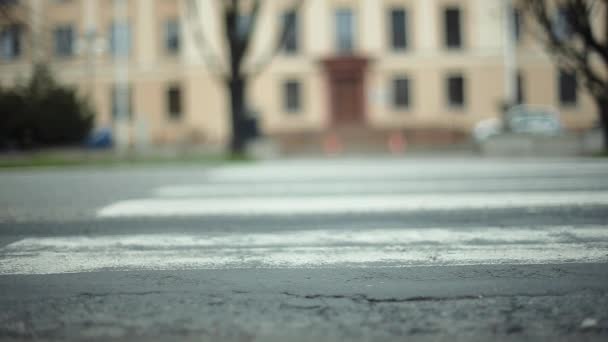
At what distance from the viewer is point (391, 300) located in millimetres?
3277

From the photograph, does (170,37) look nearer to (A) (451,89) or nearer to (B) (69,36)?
(B) (69,36)

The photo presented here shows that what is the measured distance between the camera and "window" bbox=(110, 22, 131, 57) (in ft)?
113

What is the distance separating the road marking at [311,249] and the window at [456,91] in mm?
28691

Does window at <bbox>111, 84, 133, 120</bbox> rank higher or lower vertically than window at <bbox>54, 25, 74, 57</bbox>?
lower

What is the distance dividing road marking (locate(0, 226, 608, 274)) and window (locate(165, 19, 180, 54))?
31.0m

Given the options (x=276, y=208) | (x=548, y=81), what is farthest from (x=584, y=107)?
(x=276, y=208)

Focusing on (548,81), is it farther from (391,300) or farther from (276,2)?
(391,300)

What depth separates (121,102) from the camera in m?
33.9

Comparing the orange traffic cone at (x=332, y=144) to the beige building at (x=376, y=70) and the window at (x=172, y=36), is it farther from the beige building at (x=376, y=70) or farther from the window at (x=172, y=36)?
the window at (x=172, y=36)

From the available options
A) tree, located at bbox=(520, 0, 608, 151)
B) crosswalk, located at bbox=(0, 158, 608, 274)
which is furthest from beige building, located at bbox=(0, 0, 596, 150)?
crosswalk, located at bbox=(0, 158, 608, 274)

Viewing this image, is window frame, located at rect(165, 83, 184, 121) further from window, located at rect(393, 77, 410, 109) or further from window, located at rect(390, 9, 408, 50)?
window, located at rect(390, 9, 408, 50)

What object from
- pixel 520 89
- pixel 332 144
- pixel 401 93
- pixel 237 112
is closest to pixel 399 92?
pixel 401 93

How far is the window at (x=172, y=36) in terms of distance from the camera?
1347 inches

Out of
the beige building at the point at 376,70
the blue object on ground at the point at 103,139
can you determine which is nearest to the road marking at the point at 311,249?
the blue object on ground at the point at 103,139
